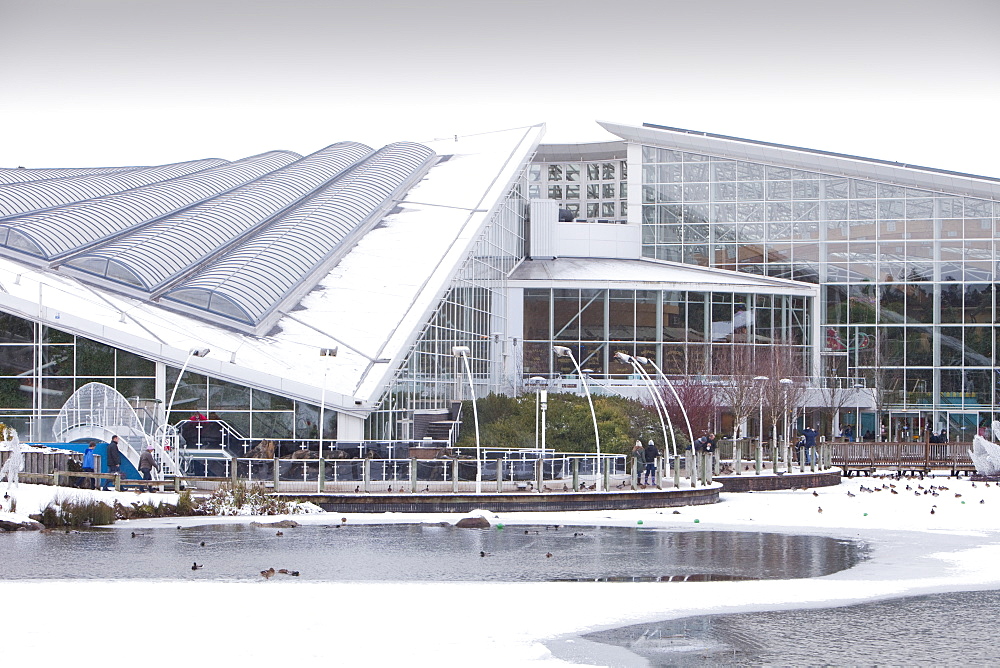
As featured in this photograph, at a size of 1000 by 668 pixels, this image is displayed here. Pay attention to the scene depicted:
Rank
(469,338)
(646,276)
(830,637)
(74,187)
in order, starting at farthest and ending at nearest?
(646,276) < (74,187) < (469,338) < (830,637)

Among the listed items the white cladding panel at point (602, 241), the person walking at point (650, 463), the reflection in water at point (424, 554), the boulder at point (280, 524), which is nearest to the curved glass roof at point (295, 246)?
the white cladding panel at point (602, 241)

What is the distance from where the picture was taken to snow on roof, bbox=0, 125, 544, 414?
3725 centimetres

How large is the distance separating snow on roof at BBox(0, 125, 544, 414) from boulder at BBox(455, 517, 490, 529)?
12378 mm

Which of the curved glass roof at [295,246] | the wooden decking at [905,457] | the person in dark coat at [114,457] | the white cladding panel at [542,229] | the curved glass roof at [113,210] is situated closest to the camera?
the person in dark coat at [114,457]

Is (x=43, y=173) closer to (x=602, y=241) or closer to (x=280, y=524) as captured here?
(x=602, y=241)

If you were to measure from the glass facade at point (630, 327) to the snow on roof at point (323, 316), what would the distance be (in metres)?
5.73

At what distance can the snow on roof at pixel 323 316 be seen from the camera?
122 feet

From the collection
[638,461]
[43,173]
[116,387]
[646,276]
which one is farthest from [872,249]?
[43,173]

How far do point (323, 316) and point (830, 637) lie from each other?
1224 inches

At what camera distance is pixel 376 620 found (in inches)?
558

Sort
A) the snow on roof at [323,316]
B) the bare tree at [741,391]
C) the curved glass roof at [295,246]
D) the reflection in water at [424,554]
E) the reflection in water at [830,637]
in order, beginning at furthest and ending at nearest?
the bare tree at [741,391], the curved glass roof at [295,246], the snow on roof at [323,316], the reflection in water at [424,554], the reflection in water at [830,637]

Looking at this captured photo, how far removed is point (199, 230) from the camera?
48.7 m

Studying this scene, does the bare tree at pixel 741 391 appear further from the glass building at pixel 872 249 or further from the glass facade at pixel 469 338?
the glass facade at pixel 469 338

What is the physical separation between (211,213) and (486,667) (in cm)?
4164
